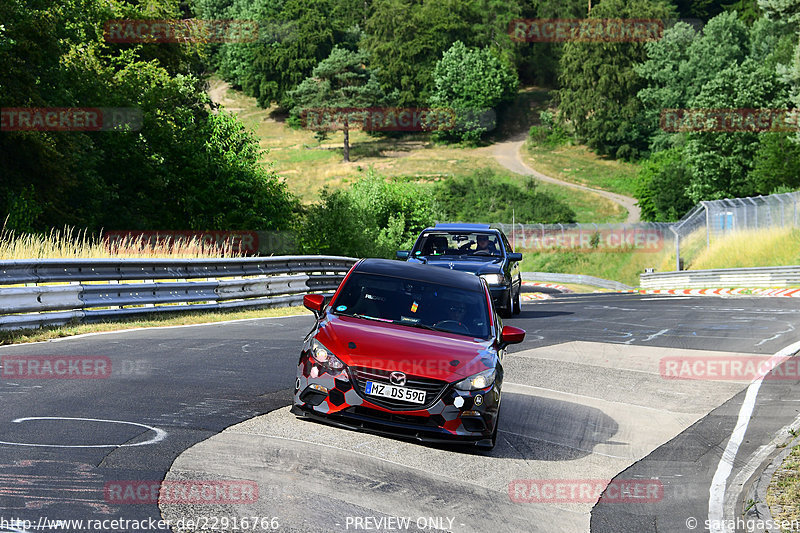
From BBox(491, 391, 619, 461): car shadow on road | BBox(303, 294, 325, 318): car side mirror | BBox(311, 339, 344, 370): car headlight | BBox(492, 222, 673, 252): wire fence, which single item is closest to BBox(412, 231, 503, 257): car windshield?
BBox(491, 391, 619, 461): car shadow on road

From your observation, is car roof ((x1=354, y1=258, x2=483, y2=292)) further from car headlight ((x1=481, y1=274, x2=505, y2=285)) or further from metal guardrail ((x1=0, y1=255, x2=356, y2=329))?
car headlight ((x1=481, y1=274, x2=505, y2=285))

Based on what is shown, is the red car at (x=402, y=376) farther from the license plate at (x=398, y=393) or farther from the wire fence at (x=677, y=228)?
the wire fence at (x=677, y=228)

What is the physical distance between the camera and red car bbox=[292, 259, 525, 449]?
784 cm

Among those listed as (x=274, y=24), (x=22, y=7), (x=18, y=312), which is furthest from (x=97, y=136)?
(x=274, y=24)

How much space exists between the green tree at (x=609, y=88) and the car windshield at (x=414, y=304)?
10787 cm

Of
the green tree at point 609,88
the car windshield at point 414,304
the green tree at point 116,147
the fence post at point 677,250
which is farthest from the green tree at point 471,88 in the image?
the car windshield at point 414,304

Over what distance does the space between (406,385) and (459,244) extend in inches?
A: 455

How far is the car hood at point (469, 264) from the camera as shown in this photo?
17.9 metres

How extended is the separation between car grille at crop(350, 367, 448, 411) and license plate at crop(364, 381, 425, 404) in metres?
0.03

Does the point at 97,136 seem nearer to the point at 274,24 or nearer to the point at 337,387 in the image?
the point at 337,387

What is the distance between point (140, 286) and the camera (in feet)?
54.9

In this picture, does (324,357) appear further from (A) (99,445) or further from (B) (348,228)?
(B) (348,228)

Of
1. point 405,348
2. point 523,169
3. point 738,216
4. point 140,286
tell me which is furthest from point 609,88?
point 405,348

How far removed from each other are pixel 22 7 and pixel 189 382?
76.0ft
